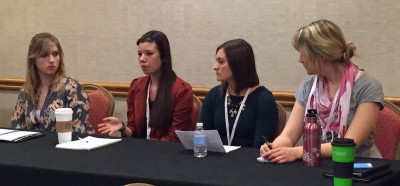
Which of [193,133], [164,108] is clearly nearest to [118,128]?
[164,108]

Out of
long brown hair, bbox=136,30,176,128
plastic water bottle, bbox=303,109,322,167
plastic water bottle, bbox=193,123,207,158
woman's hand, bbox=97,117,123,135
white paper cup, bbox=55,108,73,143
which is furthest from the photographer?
long brown hair, bbox=136,30,176,128

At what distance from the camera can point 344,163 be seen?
7.30 ft

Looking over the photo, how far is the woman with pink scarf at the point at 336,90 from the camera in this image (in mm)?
2904

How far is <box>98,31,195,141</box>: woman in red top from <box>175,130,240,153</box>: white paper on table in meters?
0.89

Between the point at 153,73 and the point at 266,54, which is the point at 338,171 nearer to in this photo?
the point at 153,73

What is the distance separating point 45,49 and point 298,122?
5.91 ft

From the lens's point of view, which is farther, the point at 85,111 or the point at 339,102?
the point at 85,111

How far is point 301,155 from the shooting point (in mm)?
Answer: 2666

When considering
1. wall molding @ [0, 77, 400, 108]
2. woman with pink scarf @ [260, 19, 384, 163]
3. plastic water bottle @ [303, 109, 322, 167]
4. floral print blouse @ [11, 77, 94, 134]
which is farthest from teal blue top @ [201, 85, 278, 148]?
plastic water bottle @ [303, 109, 322, 167]

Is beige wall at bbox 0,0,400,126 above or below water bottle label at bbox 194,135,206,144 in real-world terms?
above

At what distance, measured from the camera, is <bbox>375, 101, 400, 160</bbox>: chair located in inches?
133

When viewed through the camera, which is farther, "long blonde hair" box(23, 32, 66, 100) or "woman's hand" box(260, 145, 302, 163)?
"long blonde hair" box(23, 32, 66, 100)

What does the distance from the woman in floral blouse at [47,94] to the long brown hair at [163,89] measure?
1.43ft

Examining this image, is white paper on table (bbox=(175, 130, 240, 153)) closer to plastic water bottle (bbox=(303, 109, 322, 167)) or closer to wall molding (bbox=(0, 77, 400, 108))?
plastic water bottle (bbox=(303, 109, 322, 167))
